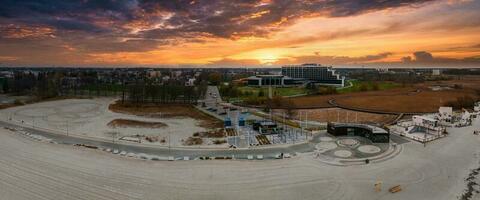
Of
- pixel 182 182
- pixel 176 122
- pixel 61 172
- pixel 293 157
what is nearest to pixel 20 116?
Result: pixel 176 122

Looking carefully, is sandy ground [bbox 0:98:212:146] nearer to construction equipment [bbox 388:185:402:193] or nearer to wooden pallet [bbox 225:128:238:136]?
wooden pallet [bbox 225:128:238:136]

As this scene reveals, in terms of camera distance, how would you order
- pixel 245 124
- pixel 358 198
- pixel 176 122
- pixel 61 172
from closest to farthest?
pixel 358 198
pixel 61 172
pixel 245 124
pixel 176 122

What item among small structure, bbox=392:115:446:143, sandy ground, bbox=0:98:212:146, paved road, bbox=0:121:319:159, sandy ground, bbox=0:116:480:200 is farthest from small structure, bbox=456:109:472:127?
sandy ground, bbox=0:98:212:146

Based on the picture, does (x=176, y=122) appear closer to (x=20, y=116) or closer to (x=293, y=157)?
(x=293, y=157)

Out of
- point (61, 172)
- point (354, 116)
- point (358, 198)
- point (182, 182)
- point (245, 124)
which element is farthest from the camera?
point (354, 116)

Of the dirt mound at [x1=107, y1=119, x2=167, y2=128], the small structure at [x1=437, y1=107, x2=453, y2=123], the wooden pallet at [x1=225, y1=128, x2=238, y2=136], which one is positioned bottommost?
the wooden pallet at [x1=225, y1=128, x2=238, y2=136]

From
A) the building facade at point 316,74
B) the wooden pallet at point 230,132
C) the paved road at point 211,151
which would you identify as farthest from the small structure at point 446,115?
the building facade at point 316,74

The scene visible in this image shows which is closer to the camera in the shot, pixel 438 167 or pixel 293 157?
pixel 438 167

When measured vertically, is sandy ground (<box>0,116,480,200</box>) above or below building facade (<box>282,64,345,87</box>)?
below
